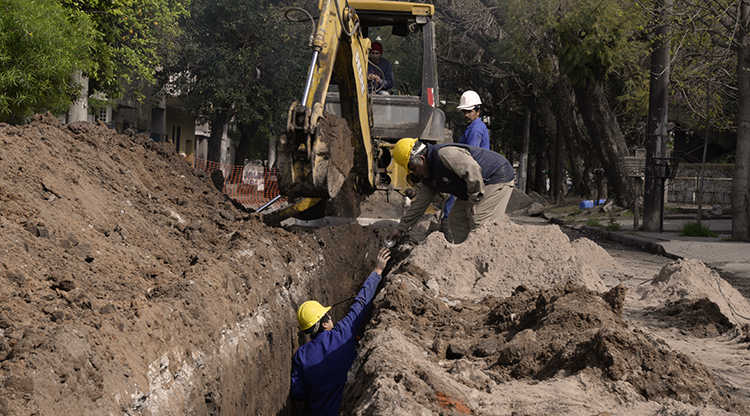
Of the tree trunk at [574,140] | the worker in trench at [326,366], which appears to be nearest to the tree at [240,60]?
the tree trunk at [574,140]

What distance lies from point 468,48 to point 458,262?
2071 cm

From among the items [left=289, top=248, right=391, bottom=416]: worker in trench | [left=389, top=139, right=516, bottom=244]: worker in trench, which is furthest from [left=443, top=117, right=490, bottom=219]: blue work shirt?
[left=289, top=248, right=391, bottom=416]: worker in trench

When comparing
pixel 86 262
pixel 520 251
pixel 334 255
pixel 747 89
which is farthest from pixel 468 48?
pixel 86 262

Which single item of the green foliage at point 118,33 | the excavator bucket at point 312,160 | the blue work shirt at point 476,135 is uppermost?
the green foliage at point 118,33

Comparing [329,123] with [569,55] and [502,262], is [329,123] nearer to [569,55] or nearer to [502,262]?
[502,262]

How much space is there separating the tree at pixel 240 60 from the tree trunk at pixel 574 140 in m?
10.0

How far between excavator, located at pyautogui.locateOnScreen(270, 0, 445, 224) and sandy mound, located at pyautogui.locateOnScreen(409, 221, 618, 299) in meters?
1.38

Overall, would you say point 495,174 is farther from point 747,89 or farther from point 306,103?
point 747,89

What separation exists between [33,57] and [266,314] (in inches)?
263

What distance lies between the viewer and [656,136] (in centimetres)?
1431

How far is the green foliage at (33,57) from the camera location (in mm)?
9750

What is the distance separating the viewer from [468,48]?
25.8 m

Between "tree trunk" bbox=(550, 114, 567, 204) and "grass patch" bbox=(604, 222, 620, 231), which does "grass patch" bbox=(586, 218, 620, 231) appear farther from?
"tree trunk" bbox=(550, 114, 567, 204)

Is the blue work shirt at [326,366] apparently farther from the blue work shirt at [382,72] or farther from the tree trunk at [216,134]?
the tree trunk at [216,134]
